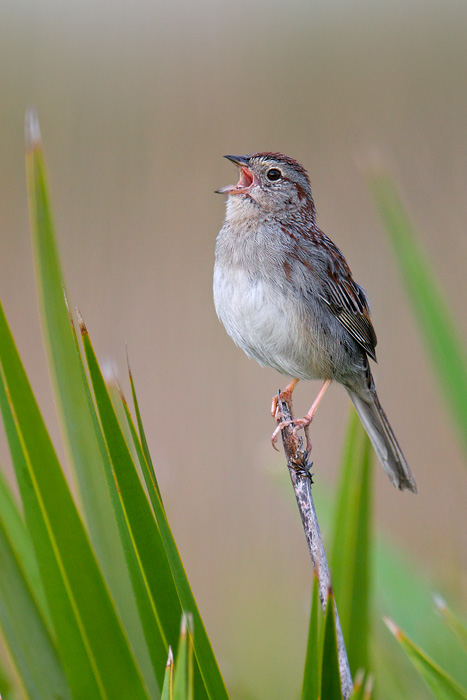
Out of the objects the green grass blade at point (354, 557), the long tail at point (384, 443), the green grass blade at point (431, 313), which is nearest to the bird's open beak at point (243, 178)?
the green grass blade at point (431, 313)

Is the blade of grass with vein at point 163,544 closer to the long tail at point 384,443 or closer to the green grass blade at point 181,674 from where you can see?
the green grass blade at point 181,674

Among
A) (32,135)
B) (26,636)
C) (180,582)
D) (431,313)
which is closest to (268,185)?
(431,313)

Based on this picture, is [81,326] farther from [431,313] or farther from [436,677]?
[431,313]

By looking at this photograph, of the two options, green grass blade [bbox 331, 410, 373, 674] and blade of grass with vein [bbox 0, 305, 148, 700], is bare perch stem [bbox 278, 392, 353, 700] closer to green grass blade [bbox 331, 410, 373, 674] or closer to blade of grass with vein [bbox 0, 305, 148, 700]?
green grass blade [bbox 331, 410, 373, 674]

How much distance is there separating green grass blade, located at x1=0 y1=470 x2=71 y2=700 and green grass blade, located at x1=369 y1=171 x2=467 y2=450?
3.62 feet

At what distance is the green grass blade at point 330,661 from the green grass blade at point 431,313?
91cm

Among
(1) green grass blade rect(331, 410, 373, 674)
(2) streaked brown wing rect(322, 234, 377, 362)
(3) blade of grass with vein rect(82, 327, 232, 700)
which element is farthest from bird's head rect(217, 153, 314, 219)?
(3) blade of grass with vein rect(82, 327, 232, 700)

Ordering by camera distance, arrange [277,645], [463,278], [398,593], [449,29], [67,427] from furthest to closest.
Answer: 1. [449,29]
2. [463,278]
3. [277,645]
4. [398,593]
5. [67,427]

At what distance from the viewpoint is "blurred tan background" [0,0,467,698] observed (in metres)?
3.83

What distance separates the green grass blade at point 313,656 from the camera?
1024 millimetres

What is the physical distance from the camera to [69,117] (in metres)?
4.07

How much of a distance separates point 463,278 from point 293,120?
4.32ft

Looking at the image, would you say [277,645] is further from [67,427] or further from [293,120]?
[293,120]

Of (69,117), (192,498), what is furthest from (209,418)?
(69,117)
